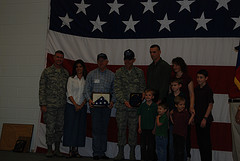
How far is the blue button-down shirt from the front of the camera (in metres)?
4.11

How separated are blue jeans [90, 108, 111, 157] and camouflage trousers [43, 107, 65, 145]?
555mm

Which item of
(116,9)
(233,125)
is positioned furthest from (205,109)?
(116,9)

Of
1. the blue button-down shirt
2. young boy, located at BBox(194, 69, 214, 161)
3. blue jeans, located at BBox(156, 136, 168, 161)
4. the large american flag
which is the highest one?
the large american flag

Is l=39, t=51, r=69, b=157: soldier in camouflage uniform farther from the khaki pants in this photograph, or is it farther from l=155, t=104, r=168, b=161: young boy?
the khaki pants

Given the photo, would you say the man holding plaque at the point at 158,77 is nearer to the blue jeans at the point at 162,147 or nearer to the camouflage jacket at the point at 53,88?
the blue jeans at the point at 162,147

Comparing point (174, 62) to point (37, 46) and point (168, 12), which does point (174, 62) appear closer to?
point (168, 12)

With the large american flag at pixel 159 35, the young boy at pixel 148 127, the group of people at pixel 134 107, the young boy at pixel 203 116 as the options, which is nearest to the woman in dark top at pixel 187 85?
the group of people at pixel 134 107

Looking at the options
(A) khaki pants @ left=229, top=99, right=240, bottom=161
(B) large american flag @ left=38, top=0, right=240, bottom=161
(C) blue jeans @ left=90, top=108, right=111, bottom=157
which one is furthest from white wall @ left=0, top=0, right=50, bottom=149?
(A) khaki pants @ left=229, top=99, right=240, bottom=161

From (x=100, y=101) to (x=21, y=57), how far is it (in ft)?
7.21

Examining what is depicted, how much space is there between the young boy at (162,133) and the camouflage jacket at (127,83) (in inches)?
24.2

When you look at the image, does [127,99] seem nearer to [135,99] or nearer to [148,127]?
[135,99]

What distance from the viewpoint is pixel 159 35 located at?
4.52 metres

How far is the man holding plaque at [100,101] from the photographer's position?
4.01 m

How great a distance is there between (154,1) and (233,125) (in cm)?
239
